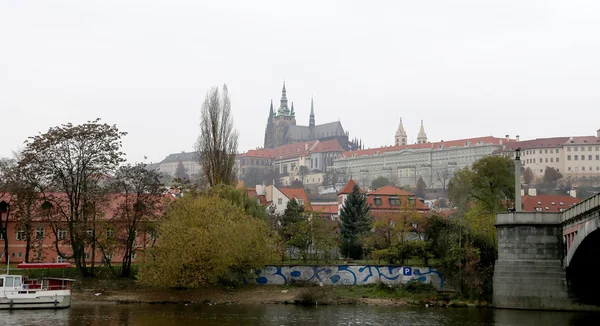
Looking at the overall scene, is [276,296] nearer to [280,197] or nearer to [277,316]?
[277,316]

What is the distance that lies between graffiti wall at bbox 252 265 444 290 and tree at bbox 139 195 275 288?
1.94 m

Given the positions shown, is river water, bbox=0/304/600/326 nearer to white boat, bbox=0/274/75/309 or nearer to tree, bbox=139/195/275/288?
white boat, bbox=0/274/75/309

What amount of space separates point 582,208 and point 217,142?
34.8m

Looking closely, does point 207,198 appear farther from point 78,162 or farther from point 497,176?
point 497,176

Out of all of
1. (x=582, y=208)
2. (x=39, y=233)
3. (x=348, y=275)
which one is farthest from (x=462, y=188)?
(x=39, y=233)

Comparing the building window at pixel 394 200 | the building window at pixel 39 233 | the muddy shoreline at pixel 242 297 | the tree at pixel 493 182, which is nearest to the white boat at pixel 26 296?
the muddy shoreline at pixel 242 297

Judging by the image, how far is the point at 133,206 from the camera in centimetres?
6181

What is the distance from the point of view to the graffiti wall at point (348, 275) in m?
56.5

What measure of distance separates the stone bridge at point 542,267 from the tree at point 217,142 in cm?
2660

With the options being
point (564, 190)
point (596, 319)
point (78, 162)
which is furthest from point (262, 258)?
point (564, 190)

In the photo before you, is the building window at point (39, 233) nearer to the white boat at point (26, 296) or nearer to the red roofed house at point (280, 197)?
the white boat at point (26, 296)

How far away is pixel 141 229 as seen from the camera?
2437 inches

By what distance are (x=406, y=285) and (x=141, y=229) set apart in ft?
70.4

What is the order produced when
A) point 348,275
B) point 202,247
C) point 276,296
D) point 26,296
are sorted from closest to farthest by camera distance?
point 26,296, point 202,247, point 276,296, point 348,275
